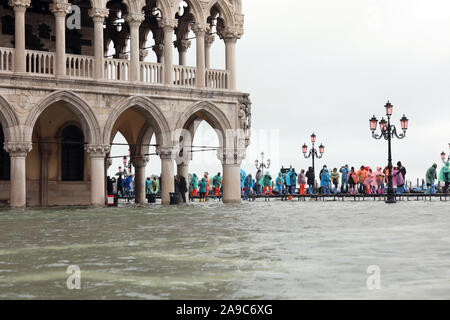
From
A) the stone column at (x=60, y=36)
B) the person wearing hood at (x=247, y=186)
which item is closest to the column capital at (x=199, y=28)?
the stone column at (x=60, y=36)

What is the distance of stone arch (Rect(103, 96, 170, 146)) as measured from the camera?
96.1 ft

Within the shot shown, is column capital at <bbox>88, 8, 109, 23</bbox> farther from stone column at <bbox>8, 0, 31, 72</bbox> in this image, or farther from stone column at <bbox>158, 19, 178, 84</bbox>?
stone column at <bbox>158, 19, 178, 84</bbox>

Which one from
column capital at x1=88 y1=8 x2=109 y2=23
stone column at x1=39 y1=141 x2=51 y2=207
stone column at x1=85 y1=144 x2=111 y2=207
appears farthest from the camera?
stone column at x1=39 y1=141 x2=51 y2=207

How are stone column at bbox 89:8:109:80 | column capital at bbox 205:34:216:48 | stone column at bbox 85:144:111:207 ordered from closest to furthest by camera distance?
stone column at bbox 85:144:111:207, stone column at bbox 89:8:109:80, column capital at bbox 205:34:216:48

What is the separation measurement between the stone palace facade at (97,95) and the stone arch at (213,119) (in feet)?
0.15

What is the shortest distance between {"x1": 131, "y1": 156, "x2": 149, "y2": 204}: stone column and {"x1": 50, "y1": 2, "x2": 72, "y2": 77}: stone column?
887 cm

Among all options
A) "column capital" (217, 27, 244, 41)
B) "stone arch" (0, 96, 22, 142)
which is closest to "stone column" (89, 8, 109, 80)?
"stone arch" (0, 96, 22, 142)

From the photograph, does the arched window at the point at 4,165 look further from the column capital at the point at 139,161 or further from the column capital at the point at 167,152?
the column capital at the point at 139,161

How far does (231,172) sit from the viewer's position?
33.2 metres

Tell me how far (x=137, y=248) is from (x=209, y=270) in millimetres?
2789
